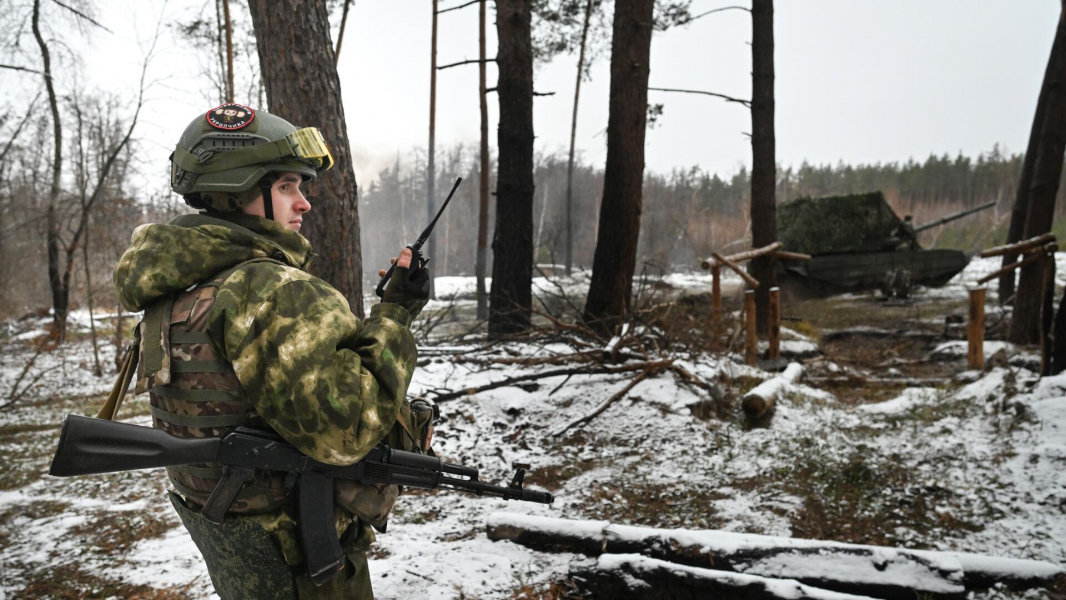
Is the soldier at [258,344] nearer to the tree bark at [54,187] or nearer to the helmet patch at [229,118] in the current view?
the helmet patch at [229,118]

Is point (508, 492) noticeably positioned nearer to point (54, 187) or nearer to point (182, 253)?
point (182, 253)

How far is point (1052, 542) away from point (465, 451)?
4.00m

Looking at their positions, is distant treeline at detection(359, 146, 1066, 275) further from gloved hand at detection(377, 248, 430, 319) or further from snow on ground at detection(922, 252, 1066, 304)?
gloved hand at detection(377, 248, 430, 319)

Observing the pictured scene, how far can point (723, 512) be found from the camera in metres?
4.07

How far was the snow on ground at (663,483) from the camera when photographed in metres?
3.52

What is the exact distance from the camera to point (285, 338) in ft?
4.92

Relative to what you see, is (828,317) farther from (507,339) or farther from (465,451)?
(465,451)

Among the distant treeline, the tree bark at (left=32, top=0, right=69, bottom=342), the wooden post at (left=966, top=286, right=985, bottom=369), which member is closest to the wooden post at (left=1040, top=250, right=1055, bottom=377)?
the wooden post at (left=966, top=286, right=985, bottom=369)

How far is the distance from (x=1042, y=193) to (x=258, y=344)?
9862 mm

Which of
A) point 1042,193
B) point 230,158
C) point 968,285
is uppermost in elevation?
point 1042,193

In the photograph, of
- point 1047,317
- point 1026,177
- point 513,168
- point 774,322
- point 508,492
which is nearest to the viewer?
point 508,492

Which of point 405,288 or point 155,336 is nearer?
point 155,336

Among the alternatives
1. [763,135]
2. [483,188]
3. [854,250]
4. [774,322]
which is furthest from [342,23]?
[854,250]

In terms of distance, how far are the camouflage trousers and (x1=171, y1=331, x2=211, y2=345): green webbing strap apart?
48 centimetres
